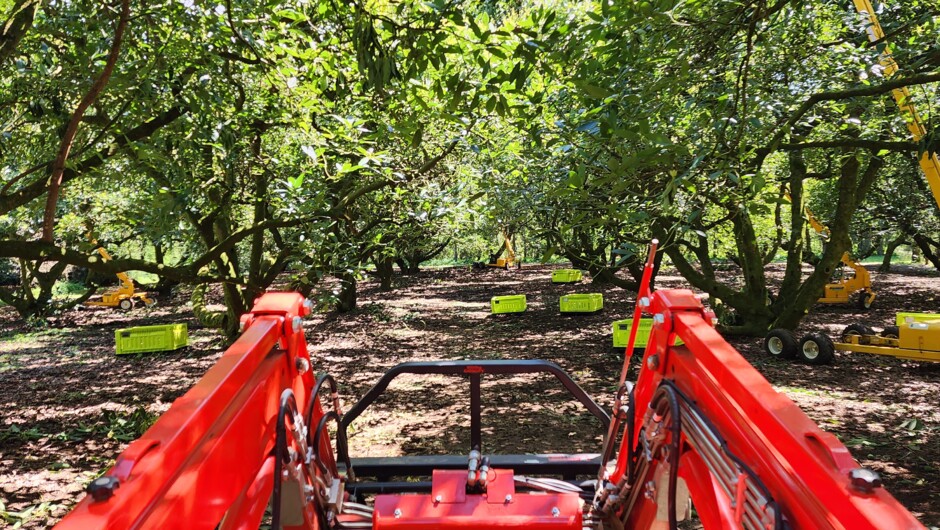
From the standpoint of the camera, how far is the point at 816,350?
30.7 feet

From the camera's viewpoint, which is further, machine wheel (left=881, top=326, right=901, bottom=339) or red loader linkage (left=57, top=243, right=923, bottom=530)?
machine wheel (left=881, top=326, right=901, bottom=339)

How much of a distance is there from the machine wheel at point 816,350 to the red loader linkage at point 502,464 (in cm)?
717

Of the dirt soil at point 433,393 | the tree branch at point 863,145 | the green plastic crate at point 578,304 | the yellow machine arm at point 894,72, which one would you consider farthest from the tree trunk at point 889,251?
the tree branch at point 863,145

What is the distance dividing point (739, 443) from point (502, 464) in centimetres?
179

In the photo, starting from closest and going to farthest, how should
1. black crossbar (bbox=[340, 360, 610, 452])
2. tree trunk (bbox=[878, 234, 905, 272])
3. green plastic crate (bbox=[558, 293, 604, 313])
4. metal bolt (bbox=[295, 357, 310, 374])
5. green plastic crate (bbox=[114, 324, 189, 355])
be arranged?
metal bolt (bbox=[295, 357, 310, 374]) < black crossbar (bbox=[340, 360, 610, 452]) < green plastic crate (bbox=[114, 324, 189, 355]) < green plastic crate (bbox=[558, 293, 604, 313]) < tree trunk (bbox=[878, 234, 905, 272])

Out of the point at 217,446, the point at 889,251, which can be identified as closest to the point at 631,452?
the point at 217,446

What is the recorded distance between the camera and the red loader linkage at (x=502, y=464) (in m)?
1.40

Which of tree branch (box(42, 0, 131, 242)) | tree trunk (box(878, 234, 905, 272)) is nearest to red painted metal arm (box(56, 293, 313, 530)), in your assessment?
tree branch (box(42, 0, 131, 242))

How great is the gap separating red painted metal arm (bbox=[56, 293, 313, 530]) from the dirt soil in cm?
329

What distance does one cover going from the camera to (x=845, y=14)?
19.0ft

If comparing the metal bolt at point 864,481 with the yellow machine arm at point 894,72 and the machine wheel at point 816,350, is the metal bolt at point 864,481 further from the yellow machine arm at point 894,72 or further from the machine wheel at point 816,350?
the machine wheel at point 816,350

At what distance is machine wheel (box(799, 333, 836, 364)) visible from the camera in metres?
9.26

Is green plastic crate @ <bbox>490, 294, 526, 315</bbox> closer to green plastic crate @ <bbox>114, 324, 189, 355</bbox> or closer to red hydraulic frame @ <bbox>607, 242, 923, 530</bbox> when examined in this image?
green plastic crate @ <bbox>114, 324, 189, 355</bbox>

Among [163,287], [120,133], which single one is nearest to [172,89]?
[120,133]
